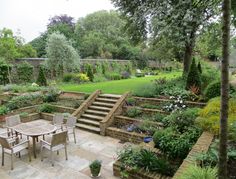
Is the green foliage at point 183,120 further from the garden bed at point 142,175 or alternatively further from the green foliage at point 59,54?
the green foliage at point 59,54

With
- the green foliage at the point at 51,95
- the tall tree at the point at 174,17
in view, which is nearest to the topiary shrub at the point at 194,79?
the tall tree at the point at 174,17

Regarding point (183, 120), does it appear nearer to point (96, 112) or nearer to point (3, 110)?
point (96, 112)

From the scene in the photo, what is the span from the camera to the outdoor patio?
5.19 m

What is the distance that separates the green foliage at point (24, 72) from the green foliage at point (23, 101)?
25.2 ft

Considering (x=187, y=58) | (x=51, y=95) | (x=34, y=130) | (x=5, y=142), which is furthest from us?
Answer: (x=187, y=58)

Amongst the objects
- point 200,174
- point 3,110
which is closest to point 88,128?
point 3,110

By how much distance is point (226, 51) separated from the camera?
8.54 feet

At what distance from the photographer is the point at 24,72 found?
18.2 meters

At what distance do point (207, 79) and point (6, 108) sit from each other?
9.88 metres

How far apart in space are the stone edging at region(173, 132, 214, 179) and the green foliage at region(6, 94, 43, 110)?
8787 mm

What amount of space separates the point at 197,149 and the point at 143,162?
4.04ft

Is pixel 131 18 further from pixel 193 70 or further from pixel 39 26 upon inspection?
pixel 39 26

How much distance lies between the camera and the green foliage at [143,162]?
15.2 ft

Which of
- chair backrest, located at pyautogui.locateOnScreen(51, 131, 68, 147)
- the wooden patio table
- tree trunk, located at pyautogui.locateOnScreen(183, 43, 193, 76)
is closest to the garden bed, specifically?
chair backrest, located at pyautogui.locateOnScreen(51, 131, 68, 147)
